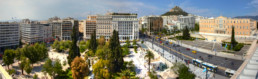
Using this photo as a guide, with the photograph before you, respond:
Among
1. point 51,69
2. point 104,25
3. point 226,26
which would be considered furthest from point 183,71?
point 104,25

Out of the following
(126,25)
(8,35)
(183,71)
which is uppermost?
(126,25)

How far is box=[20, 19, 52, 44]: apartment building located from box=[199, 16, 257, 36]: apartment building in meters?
66.0

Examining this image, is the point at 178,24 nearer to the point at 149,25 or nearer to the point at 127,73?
the point at 149,25

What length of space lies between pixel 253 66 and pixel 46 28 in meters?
79.2

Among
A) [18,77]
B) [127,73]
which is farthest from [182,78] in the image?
[18,77]

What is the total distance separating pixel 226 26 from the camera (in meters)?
55.7

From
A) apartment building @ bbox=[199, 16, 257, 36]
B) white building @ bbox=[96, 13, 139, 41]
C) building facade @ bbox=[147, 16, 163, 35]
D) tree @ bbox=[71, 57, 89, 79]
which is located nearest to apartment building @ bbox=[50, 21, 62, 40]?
white building @ bbox=[96, 13, 139, 41]

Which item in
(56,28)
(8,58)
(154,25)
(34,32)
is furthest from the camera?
(154,25)

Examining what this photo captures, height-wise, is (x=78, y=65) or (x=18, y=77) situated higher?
(x=78, y=65)

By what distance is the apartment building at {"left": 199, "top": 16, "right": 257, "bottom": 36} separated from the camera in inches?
2021

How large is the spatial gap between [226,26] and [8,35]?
74.6 meters

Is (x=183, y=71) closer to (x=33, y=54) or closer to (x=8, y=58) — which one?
(x=33, y=54)

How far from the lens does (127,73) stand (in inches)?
977

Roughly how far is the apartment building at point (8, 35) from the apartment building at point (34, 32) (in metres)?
6.94
